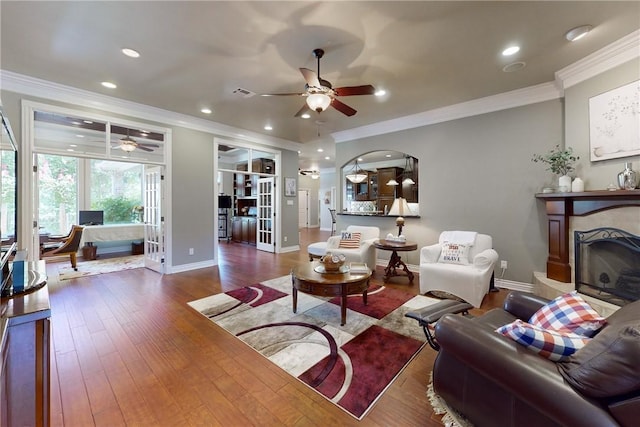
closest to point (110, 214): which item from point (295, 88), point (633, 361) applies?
point (295, 88)

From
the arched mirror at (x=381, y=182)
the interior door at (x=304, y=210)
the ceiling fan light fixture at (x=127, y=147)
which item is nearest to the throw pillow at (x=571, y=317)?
the ceiling fan light fixture at (x=127, y=147)

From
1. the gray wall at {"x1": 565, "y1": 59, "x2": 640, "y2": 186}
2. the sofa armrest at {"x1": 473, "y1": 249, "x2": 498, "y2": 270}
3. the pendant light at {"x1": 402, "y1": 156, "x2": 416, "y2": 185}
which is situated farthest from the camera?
the pendant light at {"x1": 402, "y1": 156, "x2": 416, "y2": 185}

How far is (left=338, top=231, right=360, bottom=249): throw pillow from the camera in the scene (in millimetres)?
4602

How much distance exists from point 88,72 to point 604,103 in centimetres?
607

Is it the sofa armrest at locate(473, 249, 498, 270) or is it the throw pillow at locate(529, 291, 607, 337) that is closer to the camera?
the throw pillow at locate(529, 291, 607, 337)

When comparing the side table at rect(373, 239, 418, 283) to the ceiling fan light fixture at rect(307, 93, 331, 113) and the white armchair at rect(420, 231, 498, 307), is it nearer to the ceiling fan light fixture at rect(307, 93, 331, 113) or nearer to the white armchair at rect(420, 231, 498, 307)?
the white armchair at rect(420, 231, 498, 307)

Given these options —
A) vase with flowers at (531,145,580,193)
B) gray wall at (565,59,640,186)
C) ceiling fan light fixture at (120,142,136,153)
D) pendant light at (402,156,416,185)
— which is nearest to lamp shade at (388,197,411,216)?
vase with flowers at (531,145,580,193)

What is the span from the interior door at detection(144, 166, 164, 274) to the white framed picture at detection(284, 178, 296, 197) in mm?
2900

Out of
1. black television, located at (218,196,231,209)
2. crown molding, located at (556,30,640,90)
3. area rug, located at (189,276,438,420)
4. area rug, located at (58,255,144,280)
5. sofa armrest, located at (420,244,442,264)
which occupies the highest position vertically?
crown molding, located at (556,30,640,90)

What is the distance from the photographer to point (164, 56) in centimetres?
288

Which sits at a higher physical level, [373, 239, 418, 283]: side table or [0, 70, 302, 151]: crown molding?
[0, 70, 302, 151]: crown molding

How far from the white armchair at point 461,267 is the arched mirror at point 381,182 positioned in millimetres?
4201

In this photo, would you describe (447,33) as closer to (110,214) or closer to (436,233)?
(436,233)

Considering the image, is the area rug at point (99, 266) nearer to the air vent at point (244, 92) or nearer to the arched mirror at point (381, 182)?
the air vent at point (244, 92)
